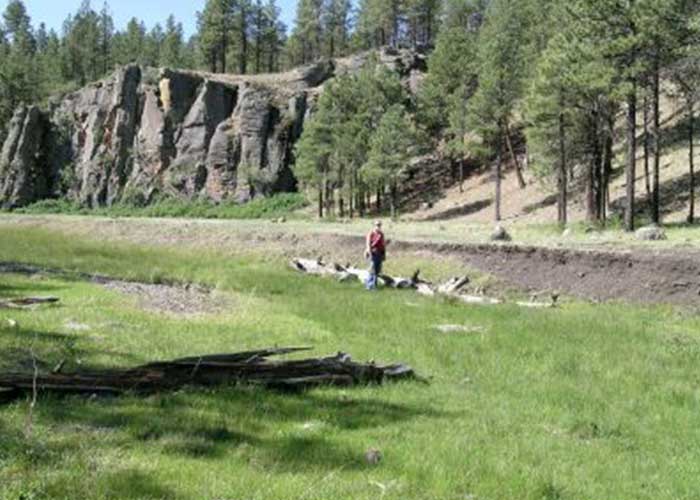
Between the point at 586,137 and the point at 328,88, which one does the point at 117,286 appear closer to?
the point at 586,137

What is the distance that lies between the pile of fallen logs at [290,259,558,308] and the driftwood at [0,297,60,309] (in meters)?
12.1

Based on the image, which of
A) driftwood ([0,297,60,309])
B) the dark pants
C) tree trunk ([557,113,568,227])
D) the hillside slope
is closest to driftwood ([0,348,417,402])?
driftwood ([0,297,60,309])

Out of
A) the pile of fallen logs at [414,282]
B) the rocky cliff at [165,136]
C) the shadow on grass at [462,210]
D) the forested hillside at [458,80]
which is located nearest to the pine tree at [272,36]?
the forested hillside at [458,80]

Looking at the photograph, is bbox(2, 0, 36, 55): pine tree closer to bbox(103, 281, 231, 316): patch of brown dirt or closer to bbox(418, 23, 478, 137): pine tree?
bbox(418, 23, 478, 137): pine tree

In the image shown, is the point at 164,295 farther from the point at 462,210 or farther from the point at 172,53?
the point at 172,53

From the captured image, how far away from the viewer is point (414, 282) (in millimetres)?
31031

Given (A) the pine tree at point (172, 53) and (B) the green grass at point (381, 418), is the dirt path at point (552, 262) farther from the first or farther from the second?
(A) the pine tree at point (172, 53)

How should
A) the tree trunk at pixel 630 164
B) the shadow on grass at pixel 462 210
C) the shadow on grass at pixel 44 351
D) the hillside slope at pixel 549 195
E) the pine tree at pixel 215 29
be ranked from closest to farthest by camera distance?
1. the shadow on grass at pixel 44 351
2. the tree trunk at pixel 630 164
3. the hillside slope at pixel 549 195
4. the shadow on grass at pixel 462 210
5. the pine tree at pixel 215 29

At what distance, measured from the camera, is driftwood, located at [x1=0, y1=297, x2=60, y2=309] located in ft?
64.1

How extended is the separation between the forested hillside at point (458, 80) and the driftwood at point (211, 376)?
22.9 metres

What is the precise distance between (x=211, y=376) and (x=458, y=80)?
7863 centimetres

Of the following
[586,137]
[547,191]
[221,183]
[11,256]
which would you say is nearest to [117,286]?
[11,256]

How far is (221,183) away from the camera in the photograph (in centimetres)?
10394

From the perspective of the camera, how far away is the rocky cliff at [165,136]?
340ft
